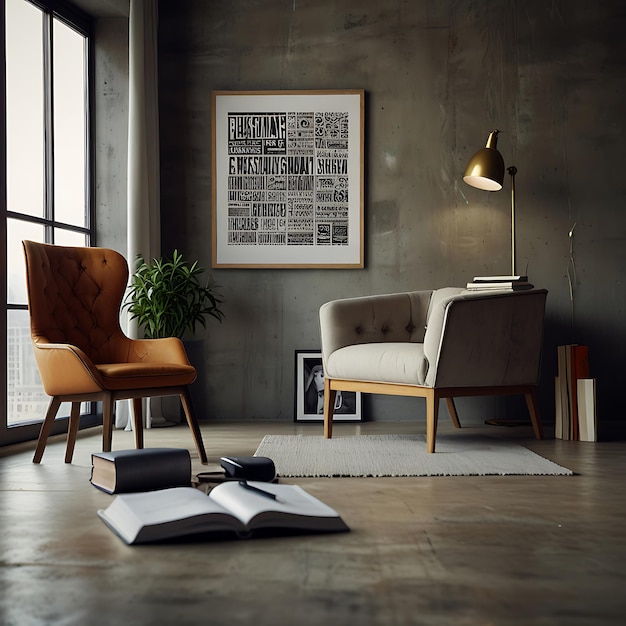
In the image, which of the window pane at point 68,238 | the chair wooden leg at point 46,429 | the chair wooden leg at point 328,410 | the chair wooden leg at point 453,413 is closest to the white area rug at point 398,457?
the chair wooden leg at point 328,410

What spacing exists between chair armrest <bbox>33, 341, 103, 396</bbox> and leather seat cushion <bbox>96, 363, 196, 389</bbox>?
50 millimetres

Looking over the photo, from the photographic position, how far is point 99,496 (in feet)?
8.31

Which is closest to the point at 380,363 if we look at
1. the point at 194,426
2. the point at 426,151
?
the point at 194,426

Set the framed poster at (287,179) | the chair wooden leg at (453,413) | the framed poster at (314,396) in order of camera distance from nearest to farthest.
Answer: the chair wooden leg at (453,413)
the framed poster at (314,396)
the framed poster at (287,179)

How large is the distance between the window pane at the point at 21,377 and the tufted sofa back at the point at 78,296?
1.55ft

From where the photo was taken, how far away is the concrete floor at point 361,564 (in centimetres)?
143

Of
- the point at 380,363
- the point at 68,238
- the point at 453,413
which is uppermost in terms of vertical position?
the point at 68,238

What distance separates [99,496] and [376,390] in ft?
5.39

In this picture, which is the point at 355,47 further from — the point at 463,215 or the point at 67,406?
the point at 67,406

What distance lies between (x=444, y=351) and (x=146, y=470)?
1.60 m

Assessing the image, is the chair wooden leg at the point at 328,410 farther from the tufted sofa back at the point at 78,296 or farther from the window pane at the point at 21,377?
the window pane at the point at 21,377

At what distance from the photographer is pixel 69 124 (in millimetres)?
4566

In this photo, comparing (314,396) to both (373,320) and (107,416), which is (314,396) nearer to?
(373,320)

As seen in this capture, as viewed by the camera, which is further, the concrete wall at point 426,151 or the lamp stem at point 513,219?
the concrete wall at point 426,151
